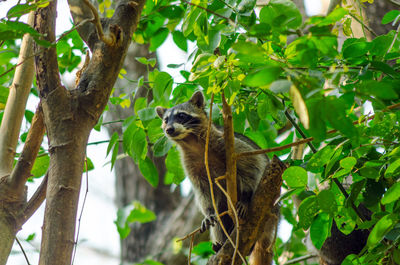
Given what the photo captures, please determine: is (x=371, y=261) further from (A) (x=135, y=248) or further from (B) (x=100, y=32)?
(A) (x=135, y=248)

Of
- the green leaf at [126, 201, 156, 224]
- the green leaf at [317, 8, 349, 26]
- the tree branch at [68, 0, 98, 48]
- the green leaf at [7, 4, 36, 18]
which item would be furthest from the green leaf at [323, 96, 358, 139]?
the tree branch at [68, 0, 98, 48]

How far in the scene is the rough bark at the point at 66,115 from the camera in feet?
7.55

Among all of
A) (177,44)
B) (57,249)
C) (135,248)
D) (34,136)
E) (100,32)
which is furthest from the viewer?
(135,248)

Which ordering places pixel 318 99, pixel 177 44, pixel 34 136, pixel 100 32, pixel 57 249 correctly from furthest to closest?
pixel 177 44 < pixel 34 136 < pixel 100 32 < pixel 57 249 < pixel 318 99

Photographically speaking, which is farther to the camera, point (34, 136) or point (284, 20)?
point (34, 136)

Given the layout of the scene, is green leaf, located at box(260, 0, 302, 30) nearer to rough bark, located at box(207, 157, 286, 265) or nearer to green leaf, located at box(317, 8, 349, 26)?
green leaf, located at box(317, 8, 349, 26)

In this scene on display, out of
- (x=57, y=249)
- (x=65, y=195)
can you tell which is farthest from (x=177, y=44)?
(x=57, y=249)

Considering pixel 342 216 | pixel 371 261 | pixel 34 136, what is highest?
pixel 34 136

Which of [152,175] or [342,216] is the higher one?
[152,175]

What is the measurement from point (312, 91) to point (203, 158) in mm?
3041

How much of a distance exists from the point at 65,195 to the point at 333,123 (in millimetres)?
1434

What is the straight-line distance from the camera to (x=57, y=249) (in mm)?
2242

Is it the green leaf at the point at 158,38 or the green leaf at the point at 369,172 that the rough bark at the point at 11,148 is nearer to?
the green leaf at the point at 158,38

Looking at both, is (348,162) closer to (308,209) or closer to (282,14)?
(308,209)
